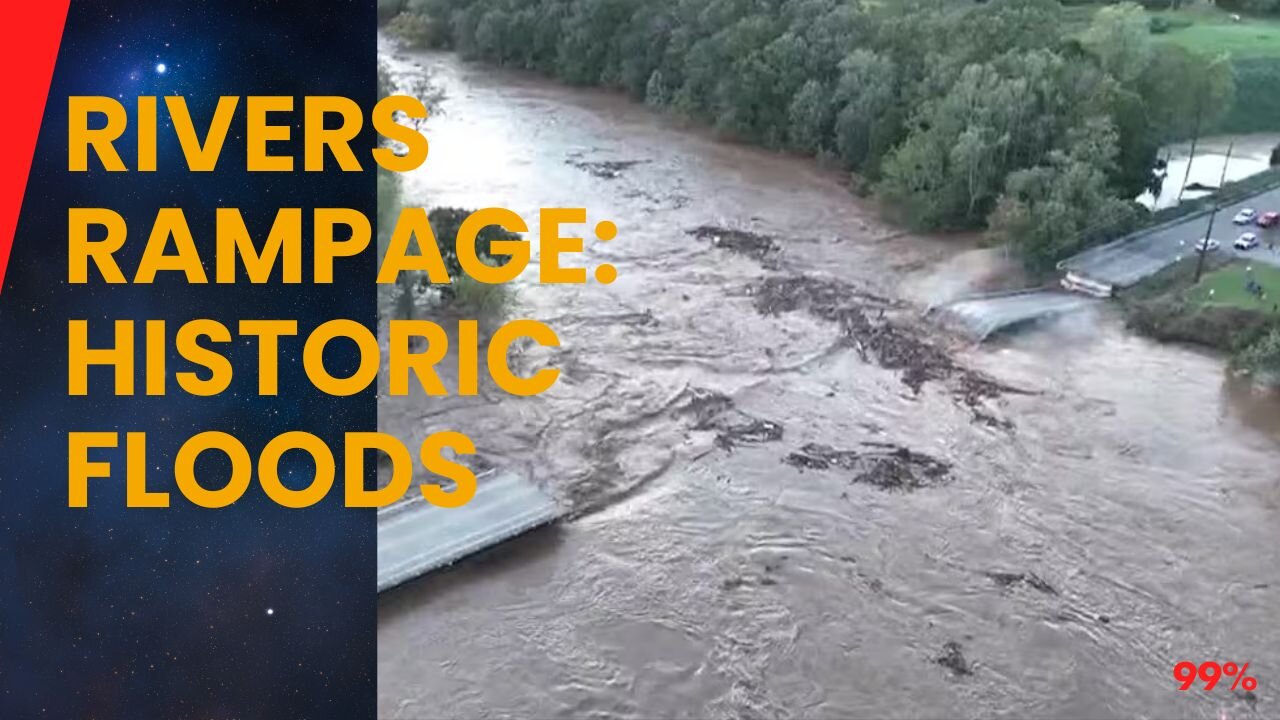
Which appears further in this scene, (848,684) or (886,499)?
(886,499)

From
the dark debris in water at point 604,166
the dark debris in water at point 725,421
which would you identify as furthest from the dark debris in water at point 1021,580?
the dark debris in water at point 604,166

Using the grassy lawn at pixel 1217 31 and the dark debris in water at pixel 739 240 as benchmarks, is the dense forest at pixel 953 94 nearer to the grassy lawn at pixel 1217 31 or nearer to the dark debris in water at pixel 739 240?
the dark debris in water at pixel 739 240

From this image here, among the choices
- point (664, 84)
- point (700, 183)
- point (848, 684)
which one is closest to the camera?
point (848, 684)

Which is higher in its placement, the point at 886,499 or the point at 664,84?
the point at 664,84

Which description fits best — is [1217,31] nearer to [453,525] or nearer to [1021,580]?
[1021,580]

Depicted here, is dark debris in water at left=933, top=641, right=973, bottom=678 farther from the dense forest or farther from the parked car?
the parked car

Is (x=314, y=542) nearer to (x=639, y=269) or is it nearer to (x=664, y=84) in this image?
(x=639, y=269)

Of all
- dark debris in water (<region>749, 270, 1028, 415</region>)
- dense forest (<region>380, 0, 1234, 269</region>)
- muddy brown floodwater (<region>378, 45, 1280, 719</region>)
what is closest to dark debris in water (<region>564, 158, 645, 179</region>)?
dense forest (<region>380, 0, 1234, 269</region>)

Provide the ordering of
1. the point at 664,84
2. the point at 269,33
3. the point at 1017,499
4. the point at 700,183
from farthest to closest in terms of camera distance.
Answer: the point at 664,84, the point at 700,183, the point at 1017,499, the point at 269,33

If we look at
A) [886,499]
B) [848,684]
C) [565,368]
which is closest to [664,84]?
[565,368]

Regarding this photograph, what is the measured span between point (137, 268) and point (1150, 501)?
12.9 m

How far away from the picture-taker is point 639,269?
2052 cm

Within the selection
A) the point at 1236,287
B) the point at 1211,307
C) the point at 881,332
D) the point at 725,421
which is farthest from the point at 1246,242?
the point at 725,421

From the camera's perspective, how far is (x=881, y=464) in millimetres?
14484
